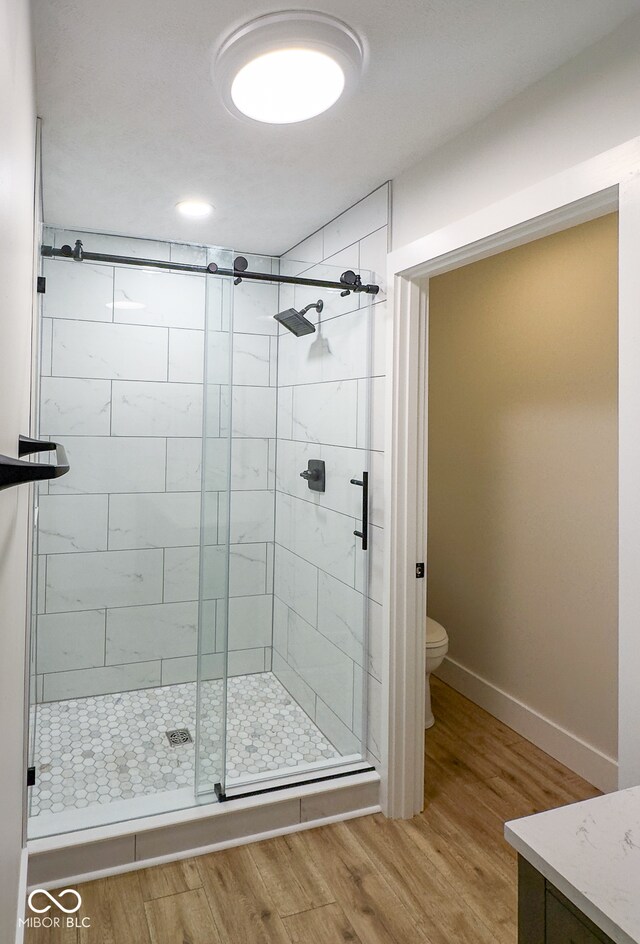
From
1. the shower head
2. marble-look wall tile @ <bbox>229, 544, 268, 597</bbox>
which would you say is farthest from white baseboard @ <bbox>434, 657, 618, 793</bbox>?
the shower head

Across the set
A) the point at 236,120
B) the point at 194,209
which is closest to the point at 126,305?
the point at 194,209

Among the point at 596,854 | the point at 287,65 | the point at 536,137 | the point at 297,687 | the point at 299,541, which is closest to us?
the point at 596,854

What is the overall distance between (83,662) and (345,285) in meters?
2.01

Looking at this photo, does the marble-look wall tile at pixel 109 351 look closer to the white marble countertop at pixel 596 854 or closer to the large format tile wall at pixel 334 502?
the large format tile wall at pixel 334 502

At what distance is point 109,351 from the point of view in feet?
8.54

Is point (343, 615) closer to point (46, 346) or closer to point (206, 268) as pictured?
point (206, 268)

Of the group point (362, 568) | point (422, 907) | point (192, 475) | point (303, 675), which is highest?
point (192, 475)

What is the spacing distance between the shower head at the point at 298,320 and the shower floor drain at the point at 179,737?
A: 5.77 ft

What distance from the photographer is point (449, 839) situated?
2.18 m

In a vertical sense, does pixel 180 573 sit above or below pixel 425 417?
below

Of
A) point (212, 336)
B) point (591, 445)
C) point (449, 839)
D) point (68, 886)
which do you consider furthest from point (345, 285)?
point (68, 886)

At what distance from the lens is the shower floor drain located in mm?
2568

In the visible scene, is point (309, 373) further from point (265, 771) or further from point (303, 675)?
point (265, 771)

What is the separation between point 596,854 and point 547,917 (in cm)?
13
